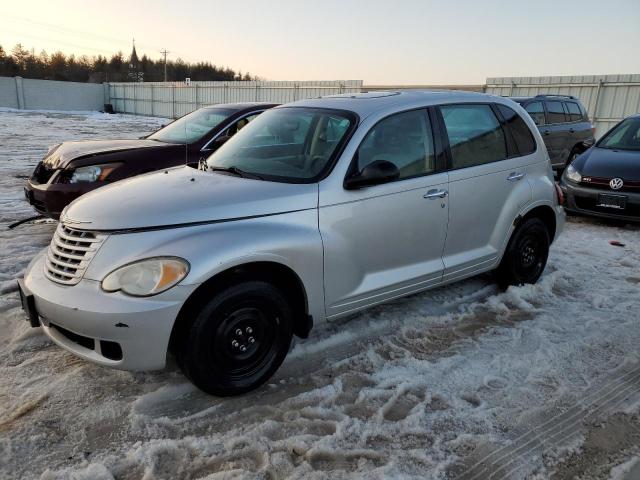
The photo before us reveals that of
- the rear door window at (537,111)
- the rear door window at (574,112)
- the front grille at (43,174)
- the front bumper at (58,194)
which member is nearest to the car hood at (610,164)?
the rear door window at (537,111)

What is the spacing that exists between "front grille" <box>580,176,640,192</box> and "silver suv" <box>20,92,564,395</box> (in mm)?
3454

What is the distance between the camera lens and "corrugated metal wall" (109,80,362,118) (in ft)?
85.3

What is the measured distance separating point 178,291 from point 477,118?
3.01 meters

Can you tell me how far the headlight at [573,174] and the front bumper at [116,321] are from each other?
6.96 meters

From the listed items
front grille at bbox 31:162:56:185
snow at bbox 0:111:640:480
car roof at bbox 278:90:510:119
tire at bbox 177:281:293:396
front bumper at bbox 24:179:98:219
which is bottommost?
snow at bbox 0:111:640:480

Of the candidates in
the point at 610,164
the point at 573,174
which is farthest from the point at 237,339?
the point at 610,164

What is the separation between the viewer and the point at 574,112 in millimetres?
12273

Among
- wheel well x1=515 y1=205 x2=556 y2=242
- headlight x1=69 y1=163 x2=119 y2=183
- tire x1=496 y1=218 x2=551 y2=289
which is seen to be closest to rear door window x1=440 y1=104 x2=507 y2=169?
wheel well x1=515 y1=205 x2=556 y2=242

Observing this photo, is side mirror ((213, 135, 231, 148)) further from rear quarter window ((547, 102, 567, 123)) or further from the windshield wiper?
rear quarter window ((547, 102, 567, 123))

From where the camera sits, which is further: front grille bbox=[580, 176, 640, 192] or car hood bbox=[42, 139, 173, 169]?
front grille bbox=[580, 176, 640, 192]

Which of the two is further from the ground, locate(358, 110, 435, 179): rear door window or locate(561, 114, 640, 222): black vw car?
locate(358, 110, 435, 179): rear door window

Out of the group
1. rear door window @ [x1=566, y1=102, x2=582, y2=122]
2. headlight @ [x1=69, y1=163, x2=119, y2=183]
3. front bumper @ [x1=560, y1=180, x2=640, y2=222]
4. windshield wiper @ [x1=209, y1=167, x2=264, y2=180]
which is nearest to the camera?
windshield wiper @ [x1=209, y1=167, x2=264, y2=180]

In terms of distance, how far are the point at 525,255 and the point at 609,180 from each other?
3.54 meters

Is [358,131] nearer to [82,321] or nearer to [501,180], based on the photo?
[501,180]
